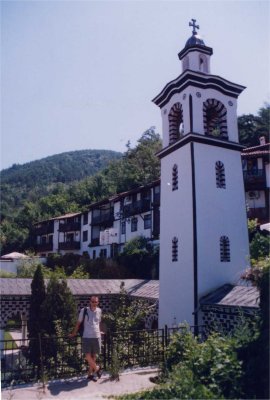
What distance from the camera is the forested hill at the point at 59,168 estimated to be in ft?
421

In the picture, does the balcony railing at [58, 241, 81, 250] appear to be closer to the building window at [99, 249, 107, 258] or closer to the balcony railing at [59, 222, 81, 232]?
the balcony railing at [59, 222, 81, 232]

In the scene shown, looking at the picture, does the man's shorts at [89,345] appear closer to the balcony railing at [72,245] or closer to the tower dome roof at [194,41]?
the tower dome roof at [194,41]

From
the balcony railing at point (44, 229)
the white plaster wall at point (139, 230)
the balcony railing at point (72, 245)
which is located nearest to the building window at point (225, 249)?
the white plaster wall at point (139, 230)

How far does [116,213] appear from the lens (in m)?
40.1

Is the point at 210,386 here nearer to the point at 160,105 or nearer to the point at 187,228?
the point at 187,228

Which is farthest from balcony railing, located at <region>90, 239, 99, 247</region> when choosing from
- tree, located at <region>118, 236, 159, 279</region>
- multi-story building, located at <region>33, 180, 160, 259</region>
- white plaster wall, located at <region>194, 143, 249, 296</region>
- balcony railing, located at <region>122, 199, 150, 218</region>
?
white plaster wall, located at <region>194, 143, 249, 296</region>

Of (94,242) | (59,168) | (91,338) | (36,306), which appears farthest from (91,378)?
(59,168)

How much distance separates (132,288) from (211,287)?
601 cm

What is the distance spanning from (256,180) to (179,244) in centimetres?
1719

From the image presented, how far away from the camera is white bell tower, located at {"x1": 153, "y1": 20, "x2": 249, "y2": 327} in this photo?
14.1 m

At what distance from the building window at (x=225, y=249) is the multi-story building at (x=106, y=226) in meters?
18.0

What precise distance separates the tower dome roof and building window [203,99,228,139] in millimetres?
2859

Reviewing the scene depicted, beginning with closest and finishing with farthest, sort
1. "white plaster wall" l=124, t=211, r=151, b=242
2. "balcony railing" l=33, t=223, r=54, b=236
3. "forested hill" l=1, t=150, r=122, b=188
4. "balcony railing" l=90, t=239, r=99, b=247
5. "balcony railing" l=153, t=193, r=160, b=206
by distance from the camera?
"balcony railing" l=153, t=193, r=160, b=206 < "white plaster wall" l=124, t=211, r=151, b=242 < "balcony railing" l=90, t=239, r=99, b=247 < "balcony railing" l=33, t=223, r=54, b=236 < "forested hill" l=1, t=150, r=122, b=188

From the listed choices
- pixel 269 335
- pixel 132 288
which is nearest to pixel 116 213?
pixel 132 288
